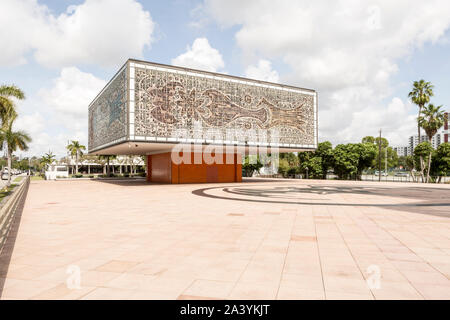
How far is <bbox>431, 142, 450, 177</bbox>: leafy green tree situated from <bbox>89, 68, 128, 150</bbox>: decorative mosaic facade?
40596 mm

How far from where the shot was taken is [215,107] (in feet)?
96.1

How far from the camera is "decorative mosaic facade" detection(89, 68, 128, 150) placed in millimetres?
26281

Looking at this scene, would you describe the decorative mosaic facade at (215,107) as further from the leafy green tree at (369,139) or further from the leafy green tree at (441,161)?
the leafy green tree at (369,139)

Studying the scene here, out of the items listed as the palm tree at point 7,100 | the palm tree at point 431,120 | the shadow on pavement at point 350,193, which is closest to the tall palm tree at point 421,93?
the palm tree at point 431,120

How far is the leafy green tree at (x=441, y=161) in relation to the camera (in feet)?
124

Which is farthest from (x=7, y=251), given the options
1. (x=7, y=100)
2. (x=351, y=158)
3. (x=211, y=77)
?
(x=351, y=158)

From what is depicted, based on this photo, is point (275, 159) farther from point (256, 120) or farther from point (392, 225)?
point (392, 225)

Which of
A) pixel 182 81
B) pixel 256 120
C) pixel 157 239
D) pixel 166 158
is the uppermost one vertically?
pixel 182 81

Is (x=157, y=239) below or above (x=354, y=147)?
below

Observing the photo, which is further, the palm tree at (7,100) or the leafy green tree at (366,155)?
the leafy green tree at (366,155)

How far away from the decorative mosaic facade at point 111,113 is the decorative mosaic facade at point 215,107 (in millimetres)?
1755

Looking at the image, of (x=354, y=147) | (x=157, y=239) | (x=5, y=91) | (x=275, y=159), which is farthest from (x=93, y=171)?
(x=157, y=239)
